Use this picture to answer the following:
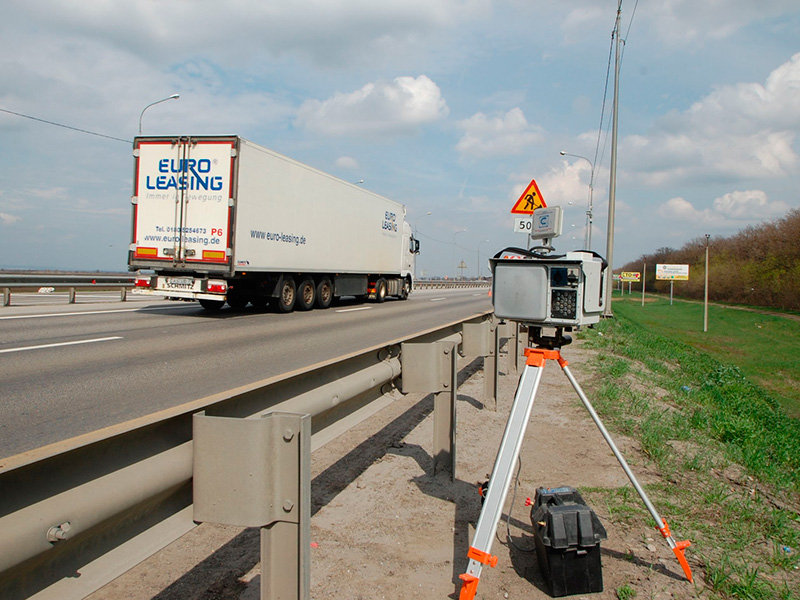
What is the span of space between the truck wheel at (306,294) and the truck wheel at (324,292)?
20 cm

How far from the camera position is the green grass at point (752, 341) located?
53.1ft

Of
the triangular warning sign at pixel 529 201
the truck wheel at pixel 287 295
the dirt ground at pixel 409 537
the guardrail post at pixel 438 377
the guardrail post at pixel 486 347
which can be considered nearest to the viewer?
the dirt ground at pixel 409 537

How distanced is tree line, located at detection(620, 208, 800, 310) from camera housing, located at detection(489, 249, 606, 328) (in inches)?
1756

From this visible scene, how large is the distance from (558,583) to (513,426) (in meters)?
0.73

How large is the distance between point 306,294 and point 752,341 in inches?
829

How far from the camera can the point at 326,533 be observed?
321 centimetres

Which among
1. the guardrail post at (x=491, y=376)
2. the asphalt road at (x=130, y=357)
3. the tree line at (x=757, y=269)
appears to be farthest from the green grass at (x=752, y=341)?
the asphalt road at (x=130, y=357)

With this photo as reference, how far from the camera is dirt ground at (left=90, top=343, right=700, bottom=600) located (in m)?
2.71

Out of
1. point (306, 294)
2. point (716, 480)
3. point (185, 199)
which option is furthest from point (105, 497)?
point (306, 294)

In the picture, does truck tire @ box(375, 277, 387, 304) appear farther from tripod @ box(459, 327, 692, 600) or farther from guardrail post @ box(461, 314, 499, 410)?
tripod @ box(459, 327, 692, 600)

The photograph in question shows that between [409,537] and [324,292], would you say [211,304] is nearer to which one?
[324,292]

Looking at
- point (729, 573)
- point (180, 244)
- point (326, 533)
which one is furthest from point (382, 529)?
point (180, 244)

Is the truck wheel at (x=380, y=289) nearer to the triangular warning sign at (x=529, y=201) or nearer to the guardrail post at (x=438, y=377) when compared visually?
the triangular warning sign at (x=529, y=201)

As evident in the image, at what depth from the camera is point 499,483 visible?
2.77 meters
